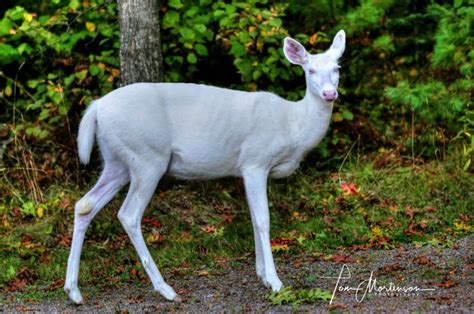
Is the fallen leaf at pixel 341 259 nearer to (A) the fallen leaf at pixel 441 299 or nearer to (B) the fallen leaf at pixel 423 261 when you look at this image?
(B) the fallen leaf at pixel 423 261

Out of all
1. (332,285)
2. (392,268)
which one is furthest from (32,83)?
(392,268)

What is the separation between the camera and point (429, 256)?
7.16m

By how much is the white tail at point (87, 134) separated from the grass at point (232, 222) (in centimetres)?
109

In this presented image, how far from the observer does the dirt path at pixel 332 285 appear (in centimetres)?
591

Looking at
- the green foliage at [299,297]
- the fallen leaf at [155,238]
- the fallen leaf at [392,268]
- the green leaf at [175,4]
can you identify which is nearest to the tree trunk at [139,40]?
the green leaf at [175,4]

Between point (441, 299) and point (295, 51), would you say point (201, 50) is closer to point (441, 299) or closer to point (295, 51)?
point (295, 51)

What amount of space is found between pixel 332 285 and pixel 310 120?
1.19 metres

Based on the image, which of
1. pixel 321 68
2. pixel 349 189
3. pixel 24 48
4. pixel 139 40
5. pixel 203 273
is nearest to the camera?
pixel 321 68

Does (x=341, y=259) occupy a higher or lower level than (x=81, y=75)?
lower

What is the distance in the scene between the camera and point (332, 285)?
655 centimetres

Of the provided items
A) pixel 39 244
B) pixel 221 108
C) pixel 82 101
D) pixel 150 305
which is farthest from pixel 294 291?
pixel 82 101

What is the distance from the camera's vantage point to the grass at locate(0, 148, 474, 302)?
748 centimetres

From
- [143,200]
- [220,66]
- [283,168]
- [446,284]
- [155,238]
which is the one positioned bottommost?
[155,238]

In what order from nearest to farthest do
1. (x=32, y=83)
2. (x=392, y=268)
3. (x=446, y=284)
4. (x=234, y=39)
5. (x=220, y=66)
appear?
(x=446, y=284) < (x=392, y=268) < (x=234, y=39) < (x=32, y=83) < (x=220, y=66)
